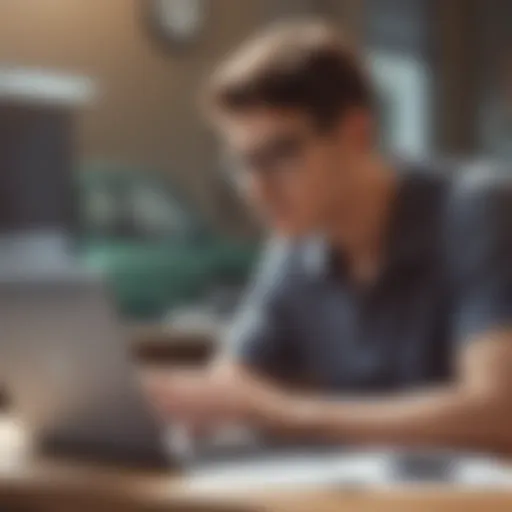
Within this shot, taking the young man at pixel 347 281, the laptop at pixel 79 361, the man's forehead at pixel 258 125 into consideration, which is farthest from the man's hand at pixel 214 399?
the man's forehead at pixel 258 125

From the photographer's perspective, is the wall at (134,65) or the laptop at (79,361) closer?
the laptop at (79,361)

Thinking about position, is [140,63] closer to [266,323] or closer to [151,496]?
[266,323]

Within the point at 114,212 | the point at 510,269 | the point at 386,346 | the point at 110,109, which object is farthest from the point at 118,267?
the point at 510,269

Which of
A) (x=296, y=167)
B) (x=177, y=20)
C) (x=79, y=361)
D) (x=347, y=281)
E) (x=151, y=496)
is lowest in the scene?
(x=151, y=496)

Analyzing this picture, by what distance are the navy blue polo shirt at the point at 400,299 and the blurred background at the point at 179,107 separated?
38 mm

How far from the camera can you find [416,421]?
1200 millimetres

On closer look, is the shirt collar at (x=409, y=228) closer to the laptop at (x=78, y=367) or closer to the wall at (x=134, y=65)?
the wall at (x=134, y=65)

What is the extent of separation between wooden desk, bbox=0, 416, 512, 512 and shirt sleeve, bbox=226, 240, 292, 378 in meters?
0.18

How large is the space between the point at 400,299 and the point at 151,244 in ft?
0.81

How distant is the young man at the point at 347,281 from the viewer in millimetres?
1210

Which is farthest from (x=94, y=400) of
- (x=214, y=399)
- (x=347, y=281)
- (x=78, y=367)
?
(x=347, y=281)

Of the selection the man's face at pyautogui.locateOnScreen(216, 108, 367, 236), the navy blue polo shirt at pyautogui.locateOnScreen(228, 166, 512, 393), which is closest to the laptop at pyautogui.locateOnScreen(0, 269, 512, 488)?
the navy blue polo shirt at pyautogui.locateOnScreen(228, 166, 512, 393)

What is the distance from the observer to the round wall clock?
4.07 ft

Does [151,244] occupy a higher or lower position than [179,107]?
lower
